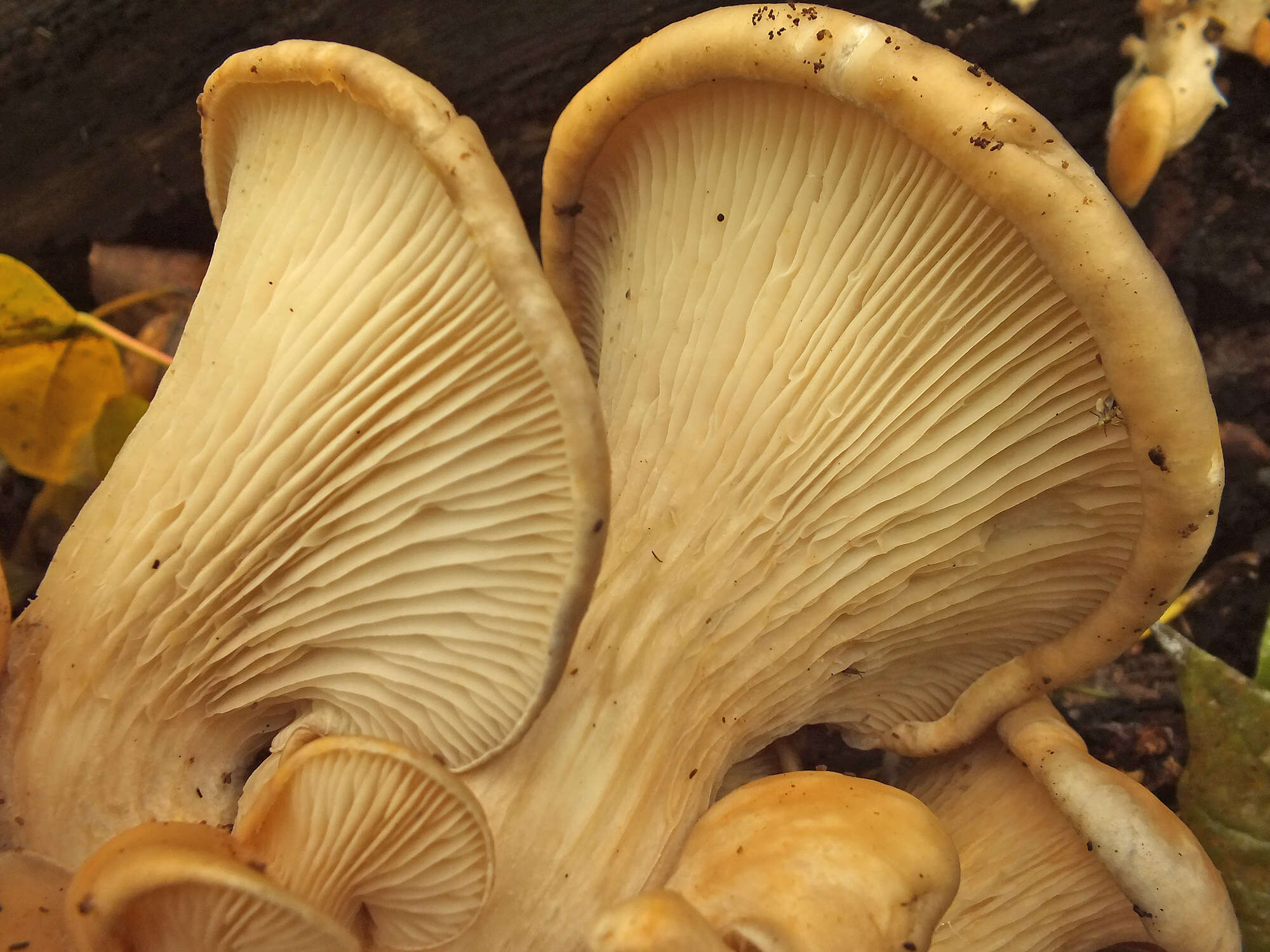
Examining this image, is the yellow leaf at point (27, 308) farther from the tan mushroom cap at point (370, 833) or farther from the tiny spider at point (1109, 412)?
the tiny spider at point (1109, 412)

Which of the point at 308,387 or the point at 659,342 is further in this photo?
the point at 659,342

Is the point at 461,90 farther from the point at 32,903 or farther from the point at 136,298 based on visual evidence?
the point at 32,903

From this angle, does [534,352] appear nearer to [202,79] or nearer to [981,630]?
[981,630]

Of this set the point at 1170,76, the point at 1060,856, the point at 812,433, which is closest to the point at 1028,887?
the point at 1060,856

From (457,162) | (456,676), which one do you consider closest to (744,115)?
(457,162)

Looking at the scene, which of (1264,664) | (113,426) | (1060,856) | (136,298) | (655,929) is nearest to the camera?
(655,929)

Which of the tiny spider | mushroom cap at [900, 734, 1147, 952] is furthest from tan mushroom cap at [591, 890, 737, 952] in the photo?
the tiny spider

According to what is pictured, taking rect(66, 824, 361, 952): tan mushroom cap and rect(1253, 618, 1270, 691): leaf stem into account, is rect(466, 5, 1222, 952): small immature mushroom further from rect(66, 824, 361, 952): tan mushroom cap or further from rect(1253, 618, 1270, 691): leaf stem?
rect(1253, 618, 1270, 691): leaf stem
